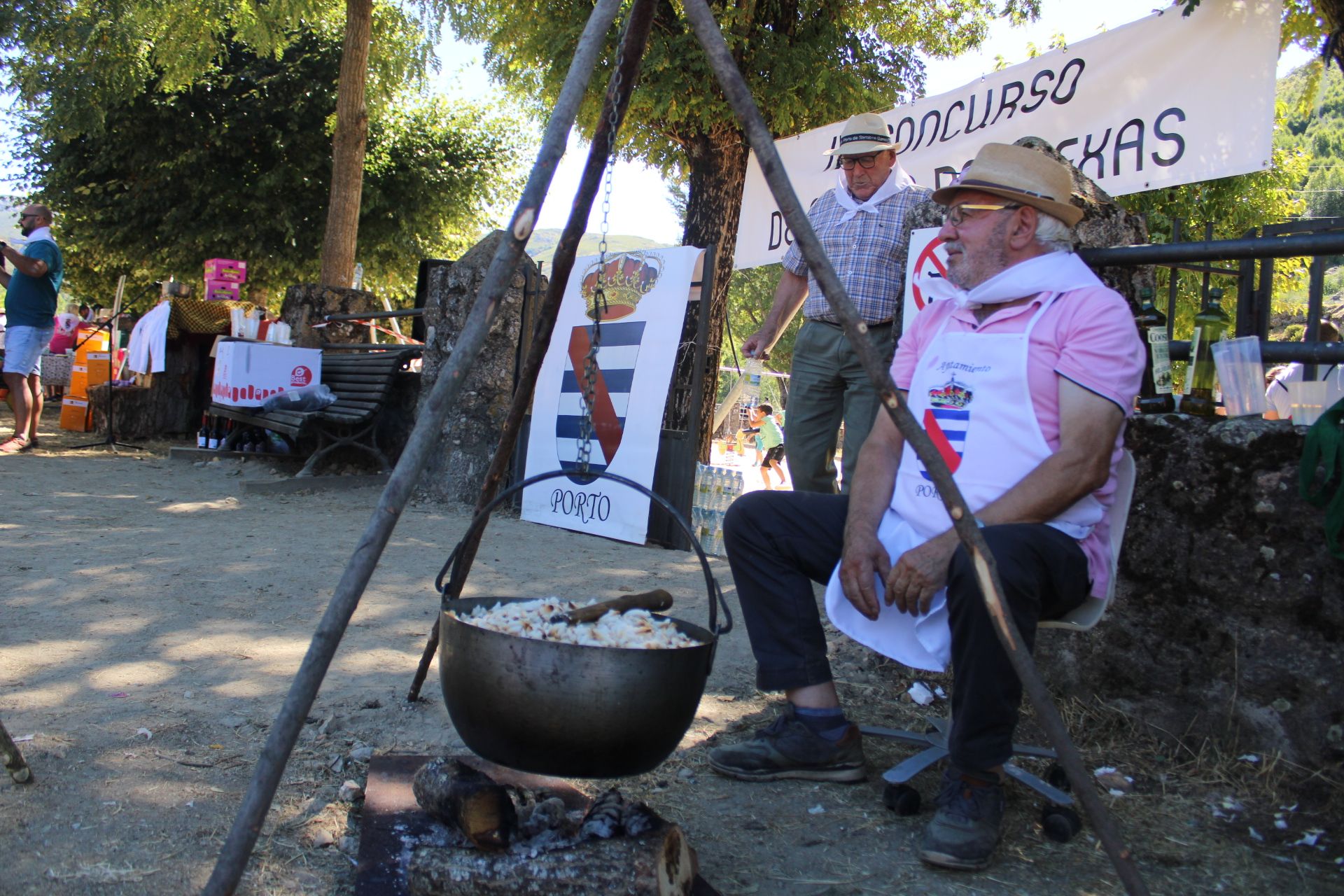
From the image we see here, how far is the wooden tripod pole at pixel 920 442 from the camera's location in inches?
73.4

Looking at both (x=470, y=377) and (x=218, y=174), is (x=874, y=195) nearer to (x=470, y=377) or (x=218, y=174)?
(x=470, y=377)

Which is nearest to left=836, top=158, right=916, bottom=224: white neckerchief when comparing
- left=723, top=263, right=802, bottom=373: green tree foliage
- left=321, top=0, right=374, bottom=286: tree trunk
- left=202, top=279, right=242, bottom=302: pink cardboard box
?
left=321, top=0, right=374, bottom=286: tree trunk

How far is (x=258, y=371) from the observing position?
8398mm

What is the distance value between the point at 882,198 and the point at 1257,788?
2.76 m

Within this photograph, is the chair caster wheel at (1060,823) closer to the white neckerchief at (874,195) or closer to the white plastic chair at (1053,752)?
the white plastic chair at (1053,752)

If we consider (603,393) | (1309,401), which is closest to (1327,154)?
(603,393)

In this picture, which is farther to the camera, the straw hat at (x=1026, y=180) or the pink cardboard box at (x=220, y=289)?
the pink cardboard box at (x=220, y=289)

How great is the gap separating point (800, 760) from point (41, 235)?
829cm

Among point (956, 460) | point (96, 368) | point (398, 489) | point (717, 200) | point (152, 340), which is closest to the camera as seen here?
point (398, 489)

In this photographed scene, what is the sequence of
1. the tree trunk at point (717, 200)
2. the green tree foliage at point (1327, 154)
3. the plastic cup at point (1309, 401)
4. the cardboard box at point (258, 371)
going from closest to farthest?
the plastic cup at point (1309, 401)
the tree trunk at point (717, 200)
the cardboard box at point (258, 371)
the green tree foliage at point (1327, 154)

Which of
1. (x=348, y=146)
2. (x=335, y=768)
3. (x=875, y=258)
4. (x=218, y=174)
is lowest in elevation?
(x=335, y=768)

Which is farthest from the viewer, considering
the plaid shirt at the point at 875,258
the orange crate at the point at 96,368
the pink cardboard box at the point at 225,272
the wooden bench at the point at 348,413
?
the orange crate at the point at 96,368

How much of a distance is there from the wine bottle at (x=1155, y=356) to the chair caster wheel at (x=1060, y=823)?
4.54ft

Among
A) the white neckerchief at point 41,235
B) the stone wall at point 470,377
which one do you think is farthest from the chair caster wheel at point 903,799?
the white neckerchief at point 41,235
